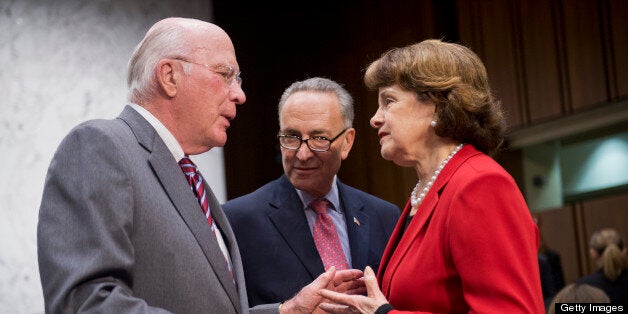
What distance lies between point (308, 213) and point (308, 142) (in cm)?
28

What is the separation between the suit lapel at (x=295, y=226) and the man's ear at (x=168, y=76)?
954 millimetres

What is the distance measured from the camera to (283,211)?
2883mm

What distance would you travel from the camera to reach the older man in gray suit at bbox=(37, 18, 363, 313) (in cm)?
156

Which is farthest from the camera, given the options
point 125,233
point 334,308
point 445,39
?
point 445,39

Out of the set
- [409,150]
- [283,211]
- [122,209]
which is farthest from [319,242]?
[122,209]

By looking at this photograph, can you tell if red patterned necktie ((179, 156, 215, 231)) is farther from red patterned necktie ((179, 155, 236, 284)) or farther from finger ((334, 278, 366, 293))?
finger ((334, 278, 366, 293))

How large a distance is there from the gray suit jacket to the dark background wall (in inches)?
162

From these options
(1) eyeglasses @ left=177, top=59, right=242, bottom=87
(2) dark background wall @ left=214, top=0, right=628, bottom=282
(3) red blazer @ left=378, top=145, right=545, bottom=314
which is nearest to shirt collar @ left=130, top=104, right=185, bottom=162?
(1) eyeglasses @ left=177, top=59, right=242, bottom=87

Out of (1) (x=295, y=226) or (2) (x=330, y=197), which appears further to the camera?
(2) (x=330, y=197)

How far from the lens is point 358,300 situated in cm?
200

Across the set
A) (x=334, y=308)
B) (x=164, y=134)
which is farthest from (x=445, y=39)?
(x=164, y=134)

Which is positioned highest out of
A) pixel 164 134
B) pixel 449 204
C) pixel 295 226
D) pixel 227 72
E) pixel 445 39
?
pixel 445 39

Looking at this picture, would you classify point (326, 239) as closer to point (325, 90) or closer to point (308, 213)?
point (308, 213)

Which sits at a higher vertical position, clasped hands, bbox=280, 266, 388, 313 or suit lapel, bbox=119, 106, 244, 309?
suit lapel, bbox=119, 106, 244, 309
